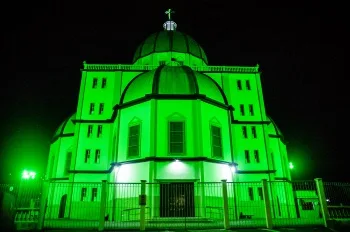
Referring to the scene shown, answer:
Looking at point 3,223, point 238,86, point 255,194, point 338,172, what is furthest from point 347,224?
point 338,172

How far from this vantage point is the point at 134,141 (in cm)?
2197

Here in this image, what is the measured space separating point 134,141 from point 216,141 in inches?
249

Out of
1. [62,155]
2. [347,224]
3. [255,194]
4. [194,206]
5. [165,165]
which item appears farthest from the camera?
[62,155]

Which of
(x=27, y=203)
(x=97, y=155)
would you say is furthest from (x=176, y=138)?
(x=27, y=203)

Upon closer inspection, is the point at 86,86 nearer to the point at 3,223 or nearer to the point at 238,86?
the point at 238,86

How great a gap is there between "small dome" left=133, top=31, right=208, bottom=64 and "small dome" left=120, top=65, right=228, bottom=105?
9269mm

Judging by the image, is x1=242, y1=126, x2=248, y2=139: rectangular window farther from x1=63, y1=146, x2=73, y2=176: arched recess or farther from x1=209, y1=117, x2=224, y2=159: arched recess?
x1=63, y1=146, x2=73, y2=176: arched recess

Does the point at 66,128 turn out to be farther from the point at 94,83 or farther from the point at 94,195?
the point at 94,195

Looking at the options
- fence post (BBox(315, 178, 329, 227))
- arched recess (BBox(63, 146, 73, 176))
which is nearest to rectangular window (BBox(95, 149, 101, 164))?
arched recess (BBox(63, 146, 73, 176))

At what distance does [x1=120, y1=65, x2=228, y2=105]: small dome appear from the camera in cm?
2266

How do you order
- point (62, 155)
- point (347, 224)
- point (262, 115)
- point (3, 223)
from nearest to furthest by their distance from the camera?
point (3, 223) → point (347, 224) → point (262, 115) → point (62, 155)

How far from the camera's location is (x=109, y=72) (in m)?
29.8

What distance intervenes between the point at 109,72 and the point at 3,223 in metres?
24.4

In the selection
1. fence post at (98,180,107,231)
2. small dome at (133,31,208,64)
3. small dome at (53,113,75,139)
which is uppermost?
small dome at (133,31,208,64)
